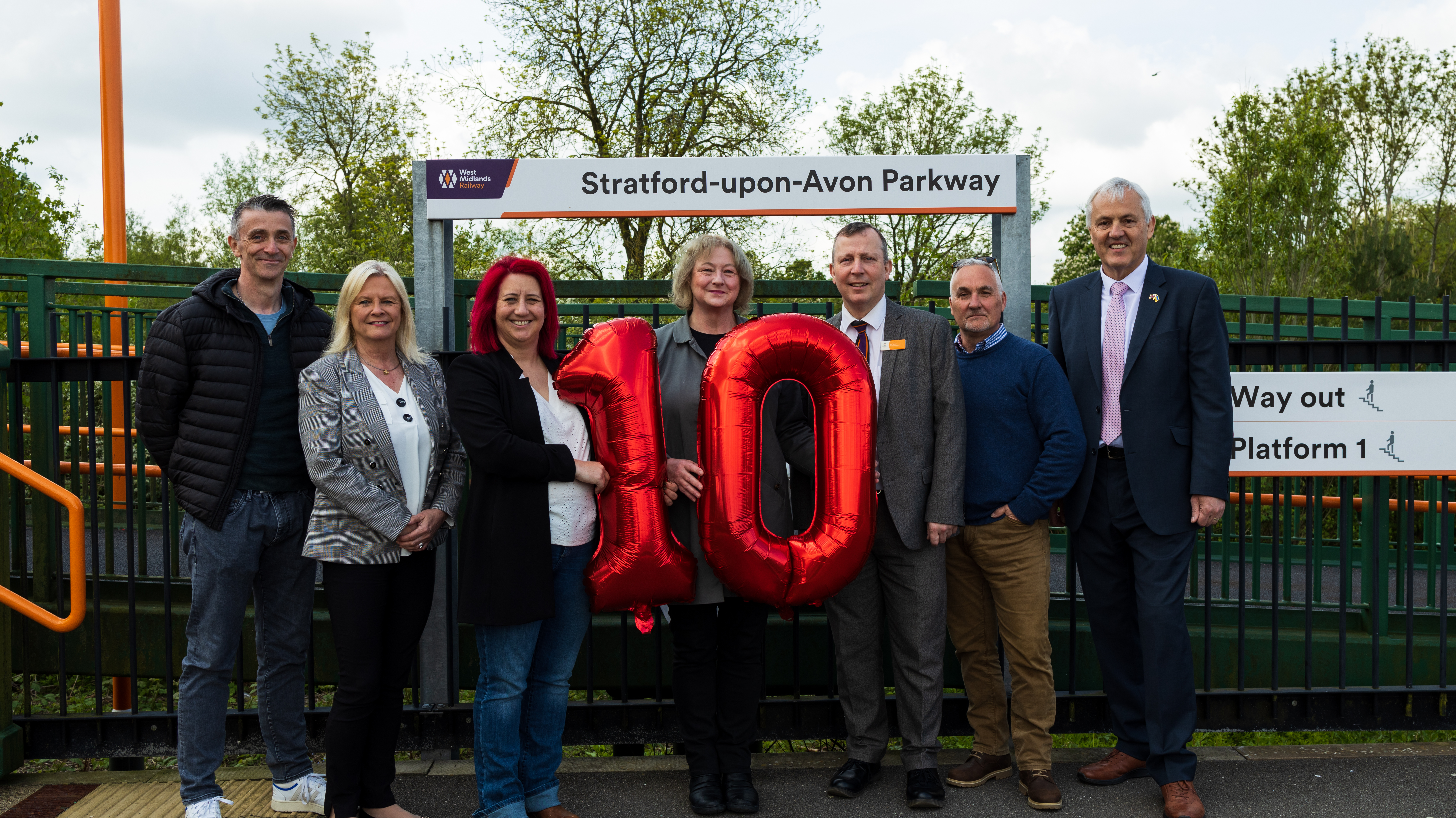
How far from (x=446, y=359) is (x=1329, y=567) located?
21.3 ft

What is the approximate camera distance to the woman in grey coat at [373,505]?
3137 mm

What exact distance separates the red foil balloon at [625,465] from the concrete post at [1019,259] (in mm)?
1687

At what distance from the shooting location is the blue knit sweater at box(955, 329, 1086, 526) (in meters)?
3.53

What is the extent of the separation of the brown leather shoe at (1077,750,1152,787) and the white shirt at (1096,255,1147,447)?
1.25m

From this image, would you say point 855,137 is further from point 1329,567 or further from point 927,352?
point 927,352

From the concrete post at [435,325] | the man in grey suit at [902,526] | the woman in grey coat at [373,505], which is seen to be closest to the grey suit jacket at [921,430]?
Result: the man in grey suit at [902,526]

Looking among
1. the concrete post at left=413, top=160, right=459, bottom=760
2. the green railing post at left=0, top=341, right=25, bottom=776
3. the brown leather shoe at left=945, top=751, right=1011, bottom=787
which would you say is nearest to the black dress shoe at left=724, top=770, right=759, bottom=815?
the brown leather shoe at left=945, top=751, right=1011, bottom=787

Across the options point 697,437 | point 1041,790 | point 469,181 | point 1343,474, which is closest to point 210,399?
point 469,181

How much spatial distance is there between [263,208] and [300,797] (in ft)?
7.01

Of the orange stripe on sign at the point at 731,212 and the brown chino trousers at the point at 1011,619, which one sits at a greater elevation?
the orange stripe on sign at the point at 731,212

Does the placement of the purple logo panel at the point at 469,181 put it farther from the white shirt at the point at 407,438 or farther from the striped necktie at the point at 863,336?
the striped necktie at the point at 863,336

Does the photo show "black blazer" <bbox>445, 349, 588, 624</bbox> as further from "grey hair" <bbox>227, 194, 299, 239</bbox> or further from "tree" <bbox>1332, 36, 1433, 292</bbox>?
"tree" <bbox>1332, 36, 1433, 292</bbox>

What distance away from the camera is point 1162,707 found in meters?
3.58

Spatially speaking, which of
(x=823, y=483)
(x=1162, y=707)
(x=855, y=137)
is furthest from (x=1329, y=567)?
(x=855, y=137)
